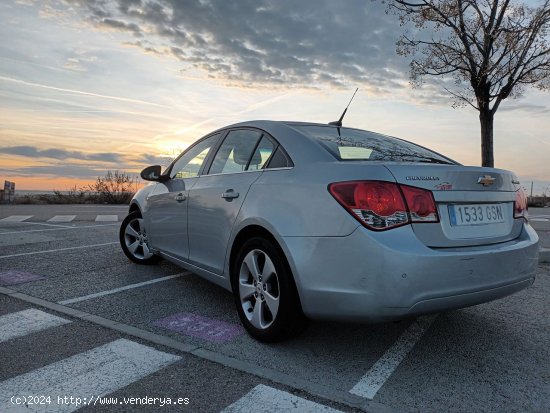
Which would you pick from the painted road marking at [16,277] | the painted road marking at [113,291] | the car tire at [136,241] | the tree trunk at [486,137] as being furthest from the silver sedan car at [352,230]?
the tree trunk at [486,137]

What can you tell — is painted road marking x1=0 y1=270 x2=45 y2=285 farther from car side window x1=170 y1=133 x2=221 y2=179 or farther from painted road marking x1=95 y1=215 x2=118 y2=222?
painted road marking x1=95 y1=215 x2=118 y2=222

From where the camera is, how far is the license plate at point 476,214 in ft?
9.82

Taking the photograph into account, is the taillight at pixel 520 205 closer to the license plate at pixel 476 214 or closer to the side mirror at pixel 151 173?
the license plate at pixel 476 214

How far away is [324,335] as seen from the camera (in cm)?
360

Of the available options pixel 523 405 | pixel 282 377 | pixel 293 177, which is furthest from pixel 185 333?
pixel 523 405

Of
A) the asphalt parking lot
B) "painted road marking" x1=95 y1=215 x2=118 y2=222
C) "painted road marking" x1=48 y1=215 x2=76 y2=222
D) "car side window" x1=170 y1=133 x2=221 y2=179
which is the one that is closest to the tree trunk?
the asphalt parking lot

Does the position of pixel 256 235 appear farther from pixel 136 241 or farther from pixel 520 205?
pixel 136 241

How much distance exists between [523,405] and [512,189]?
5.11 ft

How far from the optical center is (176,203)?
4.82 meters

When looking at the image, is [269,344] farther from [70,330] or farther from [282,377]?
[70,330]

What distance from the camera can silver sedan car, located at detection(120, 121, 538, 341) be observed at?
276 centimetres

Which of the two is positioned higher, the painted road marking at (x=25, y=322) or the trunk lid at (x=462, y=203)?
the trunk lid at (x=462, y=203)

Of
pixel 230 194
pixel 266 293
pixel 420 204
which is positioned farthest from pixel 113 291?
pixel 420 204

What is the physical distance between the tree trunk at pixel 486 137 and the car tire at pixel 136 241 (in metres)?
7.57
